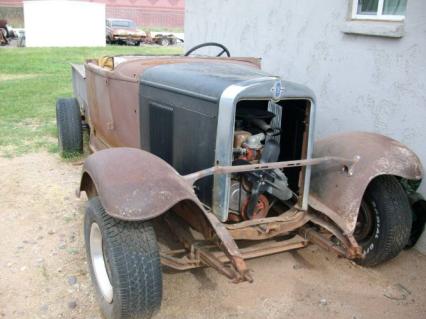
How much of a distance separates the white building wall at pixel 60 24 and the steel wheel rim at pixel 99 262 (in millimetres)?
21966

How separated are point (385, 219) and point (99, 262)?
209 centimetres

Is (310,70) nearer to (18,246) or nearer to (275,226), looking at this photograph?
(275,226)

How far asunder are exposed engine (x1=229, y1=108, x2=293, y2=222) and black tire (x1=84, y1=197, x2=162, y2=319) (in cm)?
80

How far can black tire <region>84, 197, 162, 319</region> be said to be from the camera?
2.61 metres

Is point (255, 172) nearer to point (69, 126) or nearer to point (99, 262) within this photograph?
point (99, 262)

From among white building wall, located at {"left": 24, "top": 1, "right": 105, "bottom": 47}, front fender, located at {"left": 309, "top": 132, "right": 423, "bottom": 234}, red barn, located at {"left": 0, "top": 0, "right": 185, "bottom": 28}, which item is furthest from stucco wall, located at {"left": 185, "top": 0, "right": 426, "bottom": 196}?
red barn, located at {"left": 0, "top": 0, "right": 185, "bottom": 28}

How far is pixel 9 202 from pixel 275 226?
2.86 metres

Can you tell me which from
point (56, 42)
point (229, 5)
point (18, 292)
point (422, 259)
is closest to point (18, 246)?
point (18, 292)

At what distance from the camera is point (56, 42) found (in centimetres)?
2298

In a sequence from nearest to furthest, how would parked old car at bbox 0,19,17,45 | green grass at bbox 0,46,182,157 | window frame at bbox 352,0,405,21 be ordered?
1. window frame at bbox 352,0,405,21
2. green grass at bbox 0,46,182,157
3. parked old car at bbox 0,19,17,45

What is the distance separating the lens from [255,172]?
3.21 metres

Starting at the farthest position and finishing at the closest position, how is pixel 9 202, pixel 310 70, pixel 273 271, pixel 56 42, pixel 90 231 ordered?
pixel 56 42 < pixel 310 70 < pixel 9 202 < pixel 273 271 < pixel 90 231

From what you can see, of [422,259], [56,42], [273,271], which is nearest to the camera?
[273,271]

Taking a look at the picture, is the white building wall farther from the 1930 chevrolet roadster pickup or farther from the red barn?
the 1930 chevrolet roadster pickup
